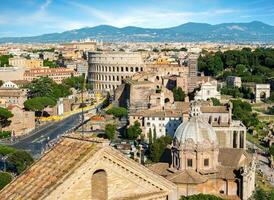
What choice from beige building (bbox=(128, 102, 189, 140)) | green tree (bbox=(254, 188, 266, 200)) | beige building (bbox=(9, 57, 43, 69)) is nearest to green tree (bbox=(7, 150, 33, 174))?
beige building (bbox=(128, 102, 189, 140))

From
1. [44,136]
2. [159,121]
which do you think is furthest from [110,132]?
[44,136]

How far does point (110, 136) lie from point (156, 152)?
8964 millimetres

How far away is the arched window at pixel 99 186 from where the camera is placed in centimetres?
952

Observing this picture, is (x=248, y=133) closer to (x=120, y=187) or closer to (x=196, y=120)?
(x=196, y=120)

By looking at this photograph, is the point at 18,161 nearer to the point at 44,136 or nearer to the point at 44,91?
the point at 44,136

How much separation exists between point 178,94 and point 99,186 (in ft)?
176

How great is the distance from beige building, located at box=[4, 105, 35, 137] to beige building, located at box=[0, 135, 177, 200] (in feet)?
136

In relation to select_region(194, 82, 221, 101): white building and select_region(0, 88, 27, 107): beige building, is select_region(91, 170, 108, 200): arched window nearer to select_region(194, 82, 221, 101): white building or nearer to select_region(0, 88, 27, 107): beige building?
select_region(0, 88, 27, 107): beige building

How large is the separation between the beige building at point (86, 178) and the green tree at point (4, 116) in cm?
4057

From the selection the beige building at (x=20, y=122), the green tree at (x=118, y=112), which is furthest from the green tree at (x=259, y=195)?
the beige building at (x=20, y=122)

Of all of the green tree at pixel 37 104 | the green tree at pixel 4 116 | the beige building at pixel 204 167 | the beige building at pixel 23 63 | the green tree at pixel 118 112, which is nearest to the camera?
the beige building at pixel 204 167

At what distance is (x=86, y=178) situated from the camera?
9320 millimetres

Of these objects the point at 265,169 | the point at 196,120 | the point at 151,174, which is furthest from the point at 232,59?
the point at 151,174

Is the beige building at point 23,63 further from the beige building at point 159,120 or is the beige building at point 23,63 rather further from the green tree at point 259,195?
the green tree at point 259,195
